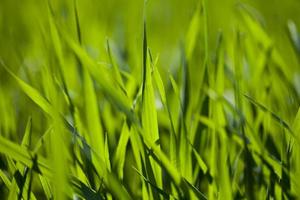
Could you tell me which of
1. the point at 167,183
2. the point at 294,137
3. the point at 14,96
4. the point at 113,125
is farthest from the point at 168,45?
the point at 294,137

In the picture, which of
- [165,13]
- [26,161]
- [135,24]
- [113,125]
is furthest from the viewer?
[165,13]

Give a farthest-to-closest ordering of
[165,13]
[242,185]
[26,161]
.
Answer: [165,13] < [242,185] < [26,161]

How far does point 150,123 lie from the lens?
658 mm

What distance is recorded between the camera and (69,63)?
1248mm

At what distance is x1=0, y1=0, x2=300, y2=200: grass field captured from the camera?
0.61 meters

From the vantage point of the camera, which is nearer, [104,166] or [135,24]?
[104,166]

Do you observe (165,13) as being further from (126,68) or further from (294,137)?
(294,137)

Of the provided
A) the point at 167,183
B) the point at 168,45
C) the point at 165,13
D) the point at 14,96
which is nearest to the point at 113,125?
the point at 167,183

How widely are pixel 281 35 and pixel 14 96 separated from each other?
0.62 meters

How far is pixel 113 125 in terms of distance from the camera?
0.91 m

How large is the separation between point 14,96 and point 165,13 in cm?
79

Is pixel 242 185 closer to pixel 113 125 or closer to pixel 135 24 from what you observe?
pixel 113 125

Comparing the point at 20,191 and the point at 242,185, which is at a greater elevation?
the point at 20,191

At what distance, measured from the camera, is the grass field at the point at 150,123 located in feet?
2.00
